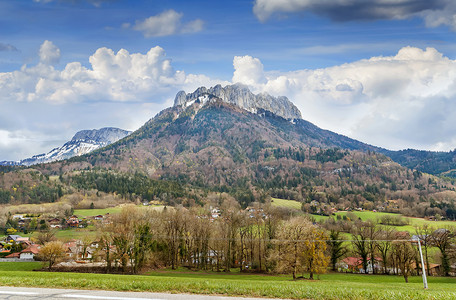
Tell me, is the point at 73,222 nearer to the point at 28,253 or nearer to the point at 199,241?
the point at 28,253

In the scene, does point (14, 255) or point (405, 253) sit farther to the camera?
point (14, 255)

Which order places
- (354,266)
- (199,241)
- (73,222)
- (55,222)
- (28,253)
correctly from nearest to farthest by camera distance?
(199,241) → (354,266) → (28,253) → (55,222) → (73,222)

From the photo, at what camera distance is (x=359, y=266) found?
2980 inches

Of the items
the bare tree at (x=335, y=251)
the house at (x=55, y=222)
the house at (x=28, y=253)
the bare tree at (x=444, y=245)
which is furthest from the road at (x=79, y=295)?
the house at (x=55, y=222)

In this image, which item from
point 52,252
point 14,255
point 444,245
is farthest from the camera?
point 14,255

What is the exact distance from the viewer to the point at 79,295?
14359mm

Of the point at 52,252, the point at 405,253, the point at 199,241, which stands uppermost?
the point at 199,241

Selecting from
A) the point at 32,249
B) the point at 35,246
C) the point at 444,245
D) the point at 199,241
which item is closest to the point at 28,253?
the point at 32,249

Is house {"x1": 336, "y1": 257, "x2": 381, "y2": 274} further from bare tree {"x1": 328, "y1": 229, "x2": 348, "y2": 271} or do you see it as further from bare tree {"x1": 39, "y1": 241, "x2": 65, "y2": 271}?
bare tree {"x1": 39, "y1": 241, "x2": 65, "y2": 271}

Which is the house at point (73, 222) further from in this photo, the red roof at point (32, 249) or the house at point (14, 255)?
the red roof at point (32, 249)

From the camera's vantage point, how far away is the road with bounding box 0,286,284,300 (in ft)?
45.7

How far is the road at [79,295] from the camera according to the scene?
13.9 meters

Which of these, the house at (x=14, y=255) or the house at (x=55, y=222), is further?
the house at (x=55, y=222)

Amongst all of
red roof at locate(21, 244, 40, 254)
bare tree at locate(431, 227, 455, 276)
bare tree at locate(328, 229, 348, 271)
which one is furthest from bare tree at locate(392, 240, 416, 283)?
red roof at locate(21, 244, 40, 254)
